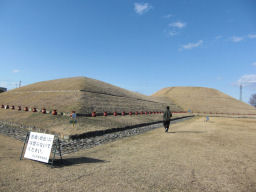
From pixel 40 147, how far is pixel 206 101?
9282cm

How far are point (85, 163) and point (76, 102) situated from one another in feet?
63.8


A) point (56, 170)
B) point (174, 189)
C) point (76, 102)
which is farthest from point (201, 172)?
point (76, 102)

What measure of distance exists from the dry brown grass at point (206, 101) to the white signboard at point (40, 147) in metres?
77.1

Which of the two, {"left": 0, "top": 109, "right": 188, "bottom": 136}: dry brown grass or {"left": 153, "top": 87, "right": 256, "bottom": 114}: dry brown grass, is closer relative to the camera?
{"left": 0, "top": 109, "right": 188, "bottom": 136}: dry brown grass

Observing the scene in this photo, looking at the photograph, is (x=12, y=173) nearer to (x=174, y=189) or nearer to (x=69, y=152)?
(x=69, y=152)

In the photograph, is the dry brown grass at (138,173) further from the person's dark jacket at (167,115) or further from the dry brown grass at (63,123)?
the person's dark jacket at (167,115)

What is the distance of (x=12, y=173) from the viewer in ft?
18.4

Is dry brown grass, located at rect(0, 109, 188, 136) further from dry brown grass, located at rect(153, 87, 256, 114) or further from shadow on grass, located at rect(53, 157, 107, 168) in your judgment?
dry brown grass, located at rect(153, 87, 256, 114)

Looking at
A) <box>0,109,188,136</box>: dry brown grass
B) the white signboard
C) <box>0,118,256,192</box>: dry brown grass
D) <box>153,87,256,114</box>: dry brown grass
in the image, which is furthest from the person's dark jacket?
<box>153,87,256,114</box>: dry brown grass

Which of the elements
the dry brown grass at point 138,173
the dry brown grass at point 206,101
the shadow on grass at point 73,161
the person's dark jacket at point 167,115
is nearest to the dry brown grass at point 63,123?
the shadow on grass at point 73,161

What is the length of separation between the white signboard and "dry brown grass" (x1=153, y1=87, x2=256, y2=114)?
253 feet

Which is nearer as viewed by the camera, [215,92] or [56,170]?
[56,170]

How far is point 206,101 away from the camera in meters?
88.2

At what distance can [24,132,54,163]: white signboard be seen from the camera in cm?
660
